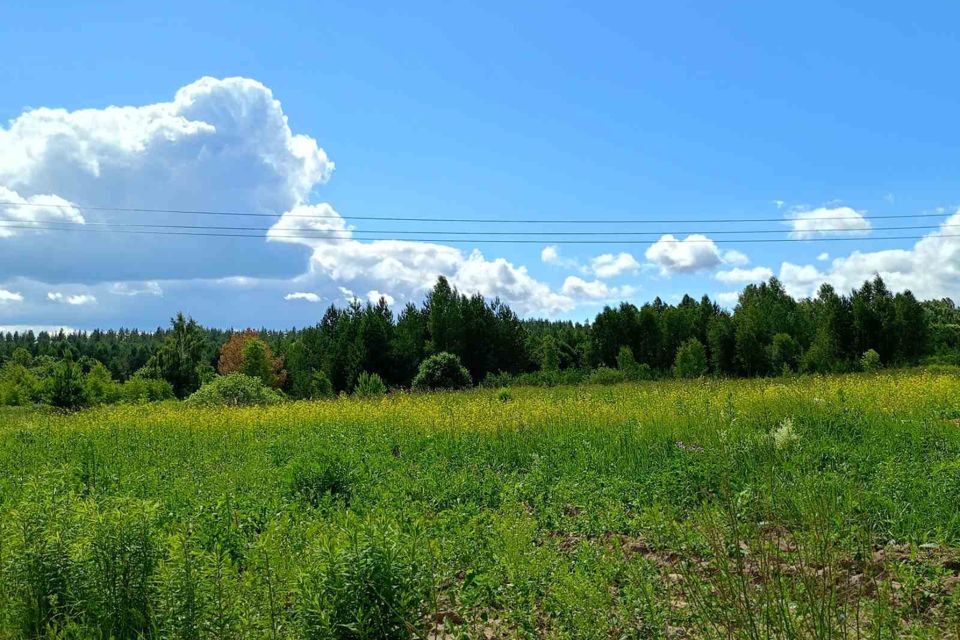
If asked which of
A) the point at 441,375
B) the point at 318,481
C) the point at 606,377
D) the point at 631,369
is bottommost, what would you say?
the point at 318,481

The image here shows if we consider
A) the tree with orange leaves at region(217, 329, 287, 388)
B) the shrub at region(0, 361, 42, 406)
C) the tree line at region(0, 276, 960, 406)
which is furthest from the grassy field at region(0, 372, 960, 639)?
the shrub at region(0, 361, 42, 406)

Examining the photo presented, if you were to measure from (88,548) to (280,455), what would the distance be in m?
6.68

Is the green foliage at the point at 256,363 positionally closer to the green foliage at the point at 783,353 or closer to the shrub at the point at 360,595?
the green foliage at the point at 783,353

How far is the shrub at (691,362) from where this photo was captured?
40.2m

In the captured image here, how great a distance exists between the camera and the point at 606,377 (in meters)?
38.8

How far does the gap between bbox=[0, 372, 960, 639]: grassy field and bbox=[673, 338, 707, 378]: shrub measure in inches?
1080

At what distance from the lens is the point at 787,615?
2941 millimetres

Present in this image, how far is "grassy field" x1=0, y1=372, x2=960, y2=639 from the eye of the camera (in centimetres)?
385

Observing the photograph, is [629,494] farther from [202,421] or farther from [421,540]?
[202,421]

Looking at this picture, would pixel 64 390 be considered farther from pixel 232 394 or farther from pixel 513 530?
pixel 513 530

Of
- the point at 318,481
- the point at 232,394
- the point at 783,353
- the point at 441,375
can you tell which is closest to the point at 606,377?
the point at 441,375

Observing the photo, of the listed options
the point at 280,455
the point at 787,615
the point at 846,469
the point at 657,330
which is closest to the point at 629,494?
the point at 846,469

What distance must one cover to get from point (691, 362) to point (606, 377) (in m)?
6.52

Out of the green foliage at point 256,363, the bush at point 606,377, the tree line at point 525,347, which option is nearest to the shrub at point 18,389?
the tree line at point 525,347
